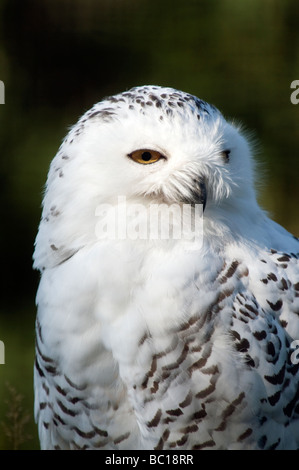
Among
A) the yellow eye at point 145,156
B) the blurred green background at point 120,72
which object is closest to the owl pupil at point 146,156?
the yellow eye at point 145,156

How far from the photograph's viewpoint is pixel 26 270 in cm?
359

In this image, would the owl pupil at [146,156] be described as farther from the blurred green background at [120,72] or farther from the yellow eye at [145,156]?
the blurred green background at [120,72]

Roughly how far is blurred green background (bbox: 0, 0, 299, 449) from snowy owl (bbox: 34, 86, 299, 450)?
1.92 meters

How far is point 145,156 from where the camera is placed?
156 centimetres

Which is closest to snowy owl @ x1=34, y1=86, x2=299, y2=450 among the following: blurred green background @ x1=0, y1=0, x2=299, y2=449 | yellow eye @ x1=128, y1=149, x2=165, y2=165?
yellow eye @ x1=128, y1=149, x2=165, y2=165

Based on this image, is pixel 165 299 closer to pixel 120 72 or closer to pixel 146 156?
pixel 146 156

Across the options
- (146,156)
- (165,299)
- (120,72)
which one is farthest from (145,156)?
(120,72)

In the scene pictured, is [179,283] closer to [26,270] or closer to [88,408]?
[88,408]

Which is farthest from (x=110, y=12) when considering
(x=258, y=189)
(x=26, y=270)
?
(x=258, y=189)

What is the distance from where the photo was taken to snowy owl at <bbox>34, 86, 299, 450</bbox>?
60.2 inches

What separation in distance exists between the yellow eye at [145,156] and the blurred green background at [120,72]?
6.54ft

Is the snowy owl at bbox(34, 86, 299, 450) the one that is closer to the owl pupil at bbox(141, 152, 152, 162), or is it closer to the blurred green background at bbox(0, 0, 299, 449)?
the owl pupil at bbox(141, 152, 152, 162)

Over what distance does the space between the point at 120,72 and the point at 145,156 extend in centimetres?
229

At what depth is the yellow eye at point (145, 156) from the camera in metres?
1.55
